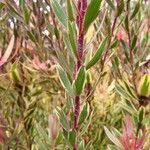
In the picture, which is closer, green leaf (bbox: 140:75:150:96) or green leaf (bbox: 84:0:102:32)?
green leaf (bbox: 84:0:102:32)

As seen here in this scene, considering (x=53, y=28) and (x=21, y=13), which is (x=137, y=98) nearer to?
(x=53, y=28)

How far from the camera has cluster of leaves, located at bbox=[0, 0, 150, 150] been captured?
826 mm

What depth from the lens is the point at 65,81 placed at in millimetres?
825

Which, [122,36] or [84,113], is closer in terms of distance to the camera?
[84,113]

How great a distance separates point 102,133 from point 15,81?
0.36m

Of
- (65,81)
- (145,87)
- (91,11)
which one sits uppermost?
(91,11)

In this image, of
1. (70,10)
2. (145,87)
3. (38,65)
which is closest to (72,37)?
(70,10)

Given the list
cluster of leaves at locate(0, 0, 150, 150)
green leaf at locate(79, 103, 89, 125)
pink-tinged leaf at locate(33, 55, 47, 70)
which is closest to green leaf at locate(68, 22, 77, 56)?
cluster of leaves at locate(0, 0, 150, 150)

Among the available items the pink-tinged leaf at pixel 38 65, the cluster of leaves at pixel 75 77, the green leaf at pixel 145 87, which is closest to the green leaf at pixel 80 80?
the cluster of leaves at pixel 75 77

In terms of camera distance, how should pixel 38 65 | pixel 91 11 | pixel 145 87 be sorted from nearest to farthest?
1. pixel 91 11
2. pixel 145 87
3. pixel 38 65

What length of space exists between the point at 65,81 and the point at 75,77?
0.02 meters

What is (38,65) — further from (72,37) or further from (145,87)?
(72,37)

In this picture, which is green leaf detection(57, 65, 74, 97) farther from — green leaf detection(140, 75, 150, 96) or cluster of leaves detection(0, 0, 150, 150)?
green leaf detection(140, 75, 150, 96)

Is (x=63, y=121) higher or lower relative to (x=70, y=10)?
lower
